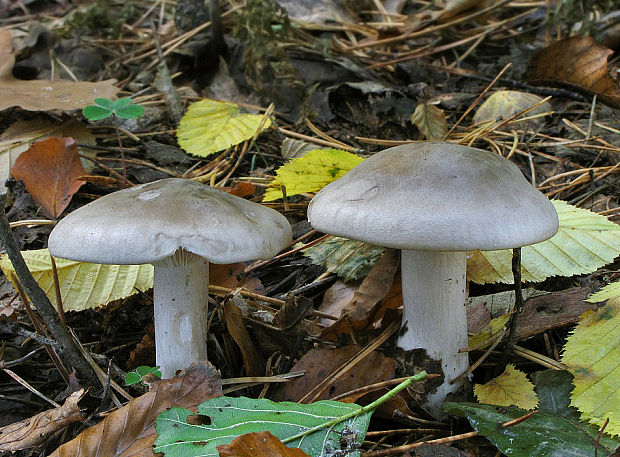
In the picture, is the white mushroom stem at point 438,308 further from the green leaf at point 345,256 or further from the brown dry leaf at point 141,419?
the brown dry leaf at point 141,419

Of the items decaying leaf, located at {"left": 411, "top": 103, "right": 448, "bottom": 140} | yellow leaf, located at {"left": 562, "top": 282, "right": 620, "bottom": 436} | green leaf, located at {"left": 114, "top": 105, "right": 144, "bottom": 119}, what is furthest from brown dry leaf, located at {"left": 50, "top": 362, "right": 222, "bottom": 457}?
decaying leaf, located at {"left": 411, "top": 103, "right": 448, "bottom": 140}

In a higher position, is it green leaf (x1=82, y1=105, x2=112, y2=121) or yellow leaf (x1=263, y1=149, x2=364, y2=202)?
green leaf (x1=82, y1=105, x2=112, y2=121)

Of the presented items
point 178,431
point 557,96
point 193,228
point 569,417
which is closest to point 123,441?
point 178,431

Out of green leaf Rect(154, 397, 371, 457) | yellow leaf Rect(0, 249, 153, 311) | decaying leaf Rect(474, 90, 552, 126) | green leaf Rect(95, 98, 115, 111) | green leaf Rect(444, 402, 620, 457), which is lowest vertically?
yellow leaf Rect(0, 249, 153, 311)

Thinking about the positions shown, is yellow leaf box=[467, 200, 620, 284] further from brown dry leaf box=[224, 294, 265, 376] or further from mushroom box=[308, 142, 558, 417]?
brown dry leaf box=[224, 294, 265, 376]

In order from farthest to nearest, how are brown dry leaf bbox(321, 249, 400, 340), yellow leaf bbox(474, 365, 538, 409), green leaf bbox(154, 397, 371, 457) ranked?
1. brown dry leaf bbox(321, 249, 400, 340)
2. yellow leaf bbox(474, 365, 538, 409)
3. green leaf bbox(154, 397, 371, 457)

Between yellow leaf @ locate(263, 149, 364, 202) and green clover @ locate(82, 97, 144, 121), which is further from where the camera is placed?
green clover @ locate(82, 97, 144, 121)

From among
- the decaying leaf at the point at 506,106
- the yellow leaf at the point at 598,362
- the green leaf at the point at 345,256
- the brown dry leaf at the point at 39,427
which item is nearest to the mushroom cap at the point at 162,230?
the brown dry leaf at the point at 39,427
